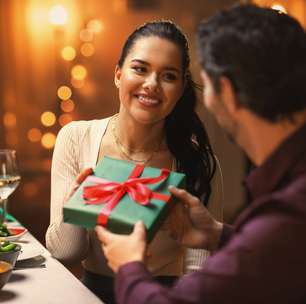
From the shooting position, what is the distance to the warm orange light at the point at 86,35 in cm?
486

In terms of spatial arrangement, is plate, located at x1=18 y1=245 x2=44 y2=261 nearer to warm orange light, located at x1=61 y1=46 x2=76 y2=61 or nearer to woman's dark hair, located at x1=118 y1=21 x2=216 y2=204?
woman's dark hair, located at x1=118 y1=21 x2=216 y2=204

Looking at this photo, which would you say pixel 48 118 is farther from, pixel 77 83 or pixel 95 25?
pixel 95 25

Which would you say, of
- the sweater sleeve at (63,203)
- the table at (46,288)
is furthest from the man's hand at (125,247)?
the sweater sleeve at (63,203)

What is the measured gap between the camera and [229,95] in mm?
981

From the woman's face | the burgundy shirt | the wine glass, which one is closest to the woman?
the woman's face

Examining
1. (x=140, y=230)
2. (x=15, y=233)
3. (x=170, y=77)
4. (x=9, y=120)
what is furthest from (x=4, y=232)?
(x=9, y=120)

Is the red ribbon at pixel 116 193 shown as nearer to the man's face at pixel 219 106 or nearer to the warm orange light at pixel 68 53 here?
the man's face at pixel 219 106

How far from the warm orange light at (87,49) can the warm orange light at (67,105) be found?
451 millimetres

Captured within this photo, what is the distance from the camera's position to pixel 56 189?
1747 mm

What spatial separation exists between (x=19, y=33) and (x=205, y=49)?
3.81 m

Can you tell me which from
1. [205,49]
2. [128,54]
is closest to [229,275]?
[205,49]

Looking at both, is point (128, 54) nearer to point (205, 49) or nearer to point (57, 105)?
point (205, 49)

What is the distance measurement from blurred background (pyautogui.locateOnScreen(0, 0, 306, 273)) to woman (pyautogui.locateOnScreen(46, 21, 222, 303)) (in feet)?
8.45

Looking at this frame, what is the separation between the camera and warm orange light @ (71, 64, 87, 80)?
481 centimetres
